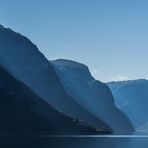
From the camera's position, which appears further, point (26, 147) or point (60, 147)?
point (60, 147)

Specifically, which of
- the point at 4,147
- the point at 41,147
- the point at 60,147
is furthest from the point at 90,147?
the point at 4,147

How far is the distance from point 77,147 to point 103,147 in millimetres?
12635

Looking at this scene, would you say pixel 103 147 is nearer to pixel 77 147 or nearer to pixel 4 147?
pixel 77 147

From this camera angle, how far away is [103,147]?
167125 mm

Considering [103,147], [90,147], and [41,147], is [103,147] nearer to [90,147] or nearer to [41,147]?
[90,147]

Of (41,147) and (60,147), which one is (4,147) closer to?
(41,147)

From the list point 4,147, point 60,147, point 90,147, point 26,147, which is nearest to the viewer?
point 4,147

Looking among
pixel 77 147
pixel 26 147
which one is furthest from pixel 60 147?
pixel 26 147

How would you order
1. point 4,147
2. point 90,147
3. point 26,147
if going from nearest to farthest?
point 4,147
point 26,147
point 90,147

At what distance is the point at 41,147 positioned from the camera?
475 feet

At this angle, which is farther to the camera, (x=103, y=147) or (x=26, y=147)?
(x=103, y=147)

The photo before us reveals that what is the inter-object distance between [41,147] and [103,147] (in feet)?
105

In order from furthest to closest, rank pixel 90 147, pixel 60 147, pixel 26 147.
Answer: pixel 90 147 < pixel 60 147 < pixel 26 147

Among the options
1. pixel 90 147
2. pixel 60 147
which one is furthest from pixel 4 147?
pixel 90 147
